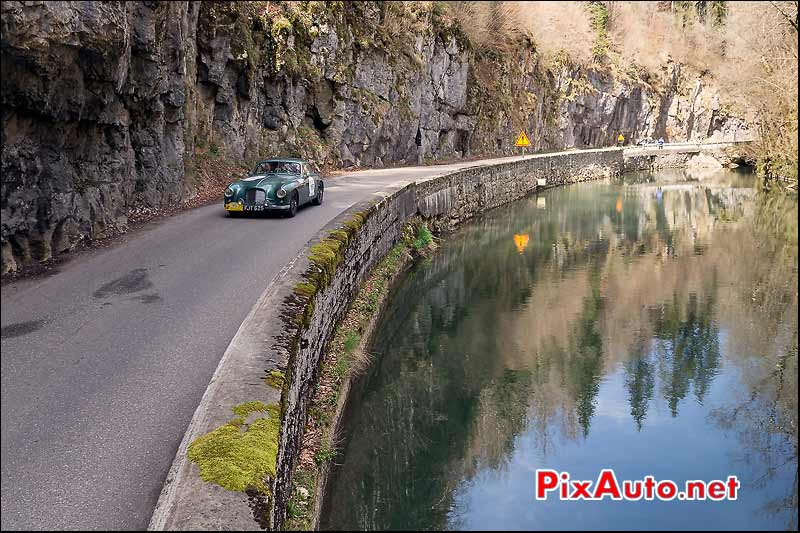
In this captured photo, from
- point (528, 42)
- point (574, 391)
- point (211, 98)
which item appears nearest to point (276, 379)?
point (574, 391)

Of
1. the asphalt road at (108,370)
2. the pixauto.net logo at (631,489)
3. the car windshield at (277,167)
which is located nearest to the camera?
the asphalt road at (108,370)

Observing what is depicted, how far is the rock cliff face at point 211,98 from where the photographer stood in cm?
990

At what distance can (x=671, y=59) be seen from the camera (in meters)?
83.7

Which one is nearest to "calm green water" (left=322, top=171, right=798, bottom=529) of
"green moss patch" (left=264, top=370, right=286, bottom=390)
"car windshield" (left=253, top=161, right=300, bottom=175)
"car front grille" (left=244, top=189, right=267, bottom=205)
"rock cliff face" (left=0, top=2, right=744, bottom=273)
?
"green moss patch" (left=264, top=370, right=286, bottom=390)

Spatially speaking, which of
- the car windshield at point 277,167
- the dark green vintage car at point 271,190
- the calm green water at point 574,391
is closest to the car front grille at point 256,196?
the dark green vintage car at point 271,190

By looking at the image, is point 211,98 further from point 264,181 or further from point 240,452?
point 240,452

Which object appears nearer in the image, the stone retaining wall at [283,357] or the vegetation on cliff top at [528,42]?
the stone retaining wall at [283,357]

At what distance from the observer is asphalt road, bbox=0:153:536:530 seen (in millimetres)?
5145

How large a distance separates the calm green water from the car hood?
402cm

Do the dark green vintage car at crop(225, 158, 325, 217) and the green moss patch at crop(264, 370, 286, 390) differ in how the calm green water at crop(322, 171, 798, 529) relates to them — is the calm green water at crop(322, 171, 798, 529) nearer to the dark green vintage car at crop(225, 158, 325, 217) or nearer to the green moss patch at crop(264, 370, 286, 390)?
the green moss patch at crop(264, 370, 286, 390)

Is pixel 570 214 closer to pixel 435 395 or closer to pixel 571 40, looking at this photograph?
pixel 435 395

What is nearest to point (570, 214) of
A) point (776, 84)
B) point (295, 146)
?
point (776, 84)

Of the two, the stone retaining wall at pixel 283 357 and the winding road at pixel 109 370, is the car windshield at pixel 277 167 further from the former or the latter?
the winding road at pixel 109 370

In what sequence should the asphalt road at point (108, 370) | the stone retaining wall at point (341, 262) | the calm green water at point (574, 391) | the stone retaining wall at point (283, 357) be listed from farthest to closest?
1. the calm green water at point (574, 391)
2. the stone retaining wall at point (341, 262)
3. the asphalt road at point (108, 370)
4. the stone retaining wall at point (283, 357)
